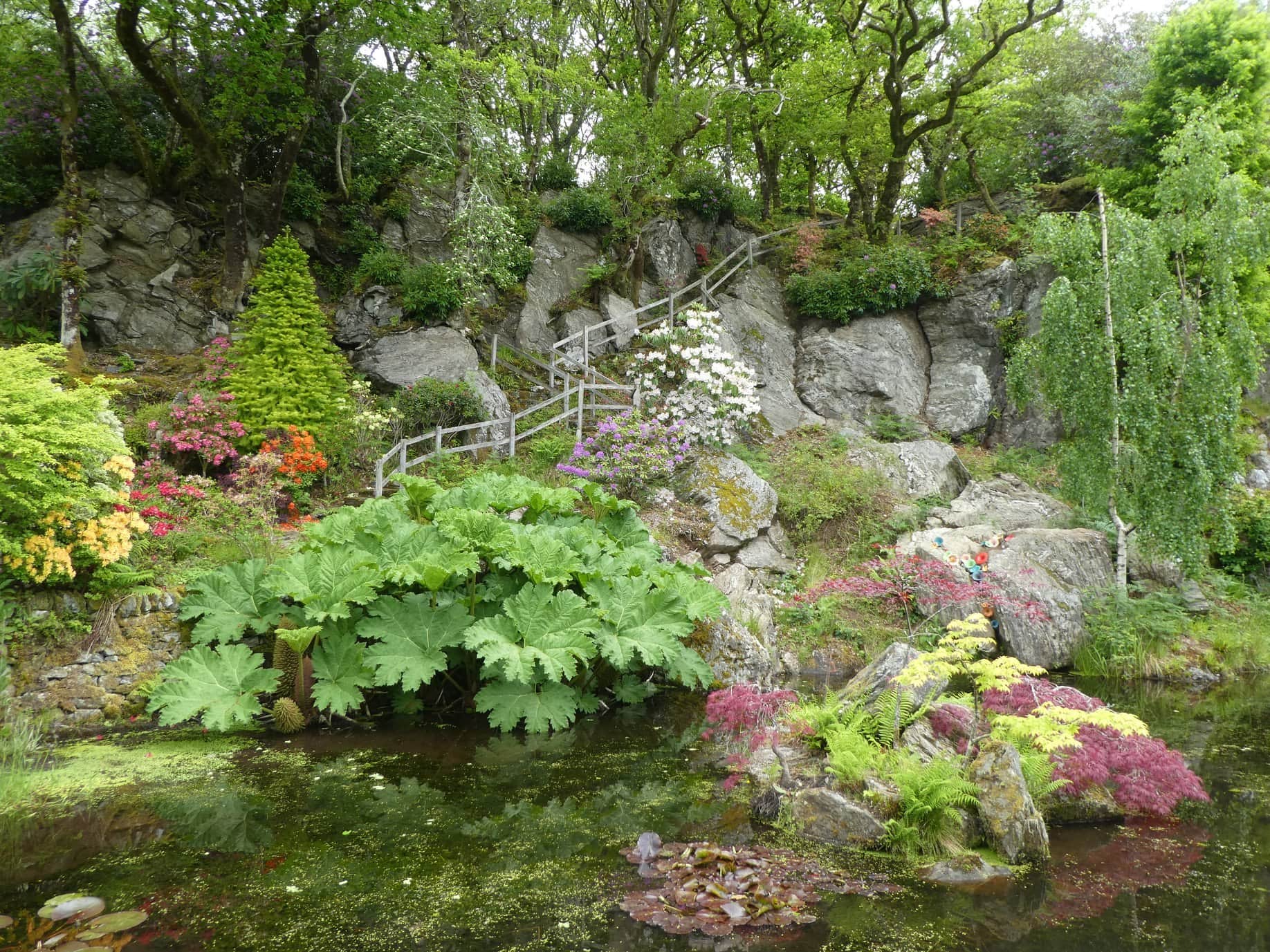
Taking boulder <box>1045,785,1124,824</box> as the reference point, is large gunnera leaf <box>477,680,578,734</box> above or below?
above

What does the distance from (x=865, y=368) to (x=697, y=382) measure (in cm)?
577

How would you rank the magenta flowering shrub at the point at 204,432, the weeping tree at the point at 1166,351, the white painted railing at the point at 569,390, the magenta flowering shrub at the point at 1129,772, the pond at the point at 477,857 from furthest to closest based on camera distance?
1. the white painted railing at the point at 569,390
2. the weeping tree at the point at 1166,351
3. the magenta flowering shrub at the point at 204,432
4. the magenta flowering shrub at the point at 1129,772
5. the pond at the point at 477,857

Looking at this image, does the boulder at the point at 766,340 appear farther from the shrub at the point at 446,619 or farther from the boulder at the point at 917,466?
the shrub at the point at 446,619

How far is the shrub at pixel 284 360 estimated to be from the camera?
9.83 m

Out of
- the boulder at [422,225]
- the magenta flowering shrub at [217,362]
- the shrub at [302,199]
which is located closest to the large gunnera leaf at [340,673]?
the magenta flowering shrub at [217,362]

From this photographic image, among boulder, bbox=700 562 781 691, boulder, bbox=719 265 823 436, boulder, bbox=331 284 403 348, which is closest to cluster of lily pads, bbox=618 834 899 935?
boulder, bbox=700 562 781 691

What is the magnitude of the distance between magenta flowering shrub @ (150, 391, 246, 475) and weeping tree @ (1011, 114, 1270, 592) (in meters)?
12.2

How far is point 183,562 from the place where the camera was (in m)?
6.92

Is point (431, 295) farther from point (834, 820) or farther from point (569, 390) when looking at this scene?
point (834, 820)

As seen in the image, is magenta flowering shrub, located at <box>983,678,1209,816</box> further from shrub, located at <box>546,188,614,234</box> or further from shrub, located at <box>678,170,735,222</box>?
shrub, located at <box>678,170,735,222</box>

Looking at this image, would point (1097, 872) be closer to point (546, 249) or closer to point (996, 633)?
point (996, 633)

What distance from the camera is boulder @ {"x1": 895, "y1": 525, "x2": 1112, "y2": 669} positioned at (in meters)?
9.24

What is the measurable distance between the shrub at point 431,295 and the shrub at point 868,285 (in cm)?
857

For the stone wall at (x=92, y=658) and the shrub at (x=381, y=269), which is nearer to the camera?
the stone wall at (x=92, y=658)
